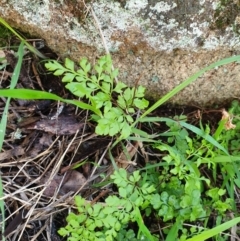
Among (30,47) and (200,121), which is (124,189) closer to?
(200,121)

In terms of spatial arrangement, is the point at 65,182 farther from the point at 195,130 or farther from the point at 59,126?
the point at 195,130

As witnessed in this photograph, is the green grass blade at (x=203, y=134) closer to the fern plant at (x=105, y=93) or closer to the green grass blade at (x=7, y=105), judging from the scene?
the fern plant at (x=105, y=93)

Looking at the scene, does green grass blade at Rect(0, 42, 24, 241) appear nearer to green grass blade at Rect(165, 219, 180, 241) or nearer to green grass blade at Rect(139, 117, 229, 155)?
green grass blade at Rect(139, 117, 229, 155)

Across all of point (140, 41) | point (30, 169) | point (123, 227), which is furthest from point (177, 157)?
point (30, 169)

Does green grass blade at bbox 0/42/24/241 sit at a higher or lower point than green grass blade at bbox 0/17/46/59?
lower

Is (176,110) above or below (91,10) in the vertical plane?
below

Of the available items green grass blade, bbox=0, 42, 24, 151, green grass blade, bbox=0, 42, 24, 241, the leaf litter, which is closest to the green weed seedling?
the leaf litter

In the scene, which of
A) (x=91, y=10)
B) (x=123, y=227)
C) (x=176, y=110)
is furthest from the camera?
(x=176, y=110)
